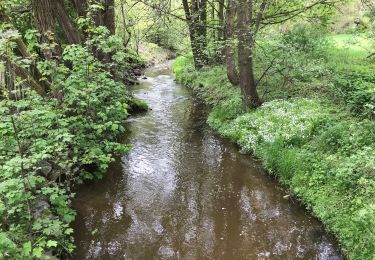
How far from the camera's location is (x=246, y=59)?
1209cm

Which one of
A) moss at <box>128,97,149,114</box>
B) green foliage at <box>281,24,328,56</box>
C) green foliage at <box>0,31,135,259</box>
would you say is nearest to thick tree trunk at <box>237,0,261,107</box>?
green foliage at <box>281,24,328,56</box>

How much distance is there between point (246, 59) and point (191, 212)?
6.73 metres

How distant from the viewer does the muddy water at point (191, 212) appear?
20.4 ft

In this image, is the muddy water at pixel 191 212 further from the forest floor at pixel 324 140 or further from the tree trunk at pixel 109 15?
the tree trunk at pixel 109 15

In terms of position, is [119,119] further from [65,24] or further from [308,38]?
[308,38]

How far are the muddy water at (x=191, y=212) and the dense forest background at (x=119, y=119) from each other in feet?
1.44

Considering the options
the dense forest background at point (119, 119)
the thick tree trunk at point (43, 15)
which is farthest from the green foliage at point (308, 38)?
the thick tree trunk at point (43, 15)

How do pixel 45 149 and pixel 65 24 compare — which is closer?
pixel 45 149

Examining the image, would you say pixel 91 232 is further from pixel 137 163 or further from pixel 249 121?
pixel 249 121

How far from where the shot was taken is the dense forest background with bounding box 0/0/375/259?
5207 millimetres

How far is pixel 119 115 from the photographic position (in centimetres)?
793

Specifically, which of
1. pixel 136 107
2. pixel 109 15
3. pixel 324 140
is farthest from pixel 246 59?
pixel 109 15

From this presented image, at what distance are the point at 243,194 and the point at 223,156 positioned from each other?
2.35 m

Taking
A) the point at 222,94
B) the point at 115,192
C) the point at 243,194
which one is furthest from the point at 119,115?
the point at 222,94
